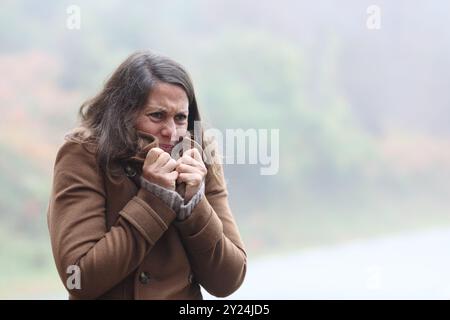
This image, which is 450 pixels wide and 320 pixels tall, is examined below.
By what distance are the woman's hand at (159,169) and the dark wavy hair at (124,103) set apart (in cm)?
7

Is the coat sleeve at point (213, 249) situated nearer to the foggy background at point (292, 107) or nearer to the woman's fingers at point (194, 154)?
the woman's fingers at point (194, 154)

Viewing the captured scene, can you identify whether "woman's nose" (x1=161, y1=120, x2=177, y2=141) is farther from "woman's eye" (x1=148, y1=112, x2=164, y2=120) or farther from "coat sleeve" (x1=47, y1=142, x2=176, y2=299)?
"coat sleeve" (x1=47, y1=142, x2=176, y2=299)

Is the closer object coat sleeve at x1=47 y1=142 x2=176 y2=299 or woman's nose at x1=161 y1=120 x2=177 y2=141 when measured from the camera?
coat sleeve at x1=47 y1=142 x2=176 y2=299

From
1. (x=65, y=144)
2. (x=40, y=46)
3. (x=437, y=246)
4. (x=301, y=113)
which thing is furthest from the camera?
(x=301, y=113)

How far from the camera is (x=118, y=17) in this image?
4.93 metres

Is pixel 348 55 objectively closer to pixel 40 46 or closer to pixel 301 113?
pixel 301 113

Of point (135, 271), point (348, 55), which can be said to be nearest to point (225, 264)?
point (135, 271)

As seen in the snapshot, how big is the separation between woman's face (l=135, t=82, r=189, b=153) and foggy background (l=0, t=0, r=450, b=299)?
121 inches

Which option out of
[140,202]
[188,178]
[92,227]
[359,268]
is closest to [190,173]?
[188,178]

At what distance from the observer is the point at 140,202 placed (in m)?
1.32

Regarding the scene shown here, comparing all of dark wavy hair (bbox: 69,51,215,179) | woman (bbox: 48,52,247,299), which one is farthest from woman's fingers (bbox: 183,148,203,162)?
dark wavy hair (bbox: 69,51,215,179)

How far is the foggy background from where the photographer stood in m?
4.73
